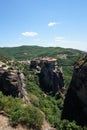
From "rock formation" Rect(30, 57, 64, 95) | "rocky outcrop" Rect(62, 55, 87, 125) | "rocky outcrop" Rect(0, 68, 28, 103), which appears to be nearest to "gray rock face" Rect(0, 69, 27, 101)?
"rocky outcrop" Rect(0, 68, 28, 103)

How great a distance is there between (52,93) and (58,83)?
728 centimetres

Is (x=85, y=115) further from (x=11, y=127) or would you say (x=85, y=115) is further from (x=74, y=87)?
(x=11, y=127)

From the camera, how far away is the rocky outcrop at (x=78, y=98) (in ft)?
159

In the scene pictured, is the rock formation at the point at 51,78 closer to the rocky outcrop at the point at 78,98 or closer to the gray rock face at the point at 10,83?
the gray rock face at the point at 10,83

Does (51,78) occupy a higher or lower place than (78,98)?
lower

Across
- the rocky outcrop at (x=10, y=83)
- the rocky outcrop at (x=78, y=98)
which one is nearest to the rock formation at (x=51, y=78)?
the rocky outcrop at (x=10, y=83)

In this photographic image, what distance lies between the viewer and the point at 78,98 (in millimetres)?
50938

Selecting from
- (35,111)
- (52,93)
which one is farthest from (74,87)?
(52,93)

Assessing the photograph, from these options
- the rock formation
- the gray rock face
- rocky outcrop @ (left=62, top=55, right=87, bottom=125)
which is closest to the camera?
rocky outcrop @ (left=62, top=55, right=87, bottom=125)

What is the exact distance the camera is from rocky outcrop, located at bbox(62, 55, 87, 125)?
4841cm

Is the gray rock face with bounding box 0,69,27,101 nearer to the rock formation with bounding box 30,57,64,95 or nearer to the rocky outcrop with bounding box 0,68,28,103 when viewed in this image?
the rocky outcrop with bounding box 0,68,28,103

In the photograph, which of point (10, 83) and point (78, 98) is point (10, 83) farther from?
point (78, 98)

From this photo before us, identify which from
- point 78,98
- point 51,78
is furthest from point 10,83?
point 51,78

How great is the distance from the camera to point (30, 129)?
4694cm
